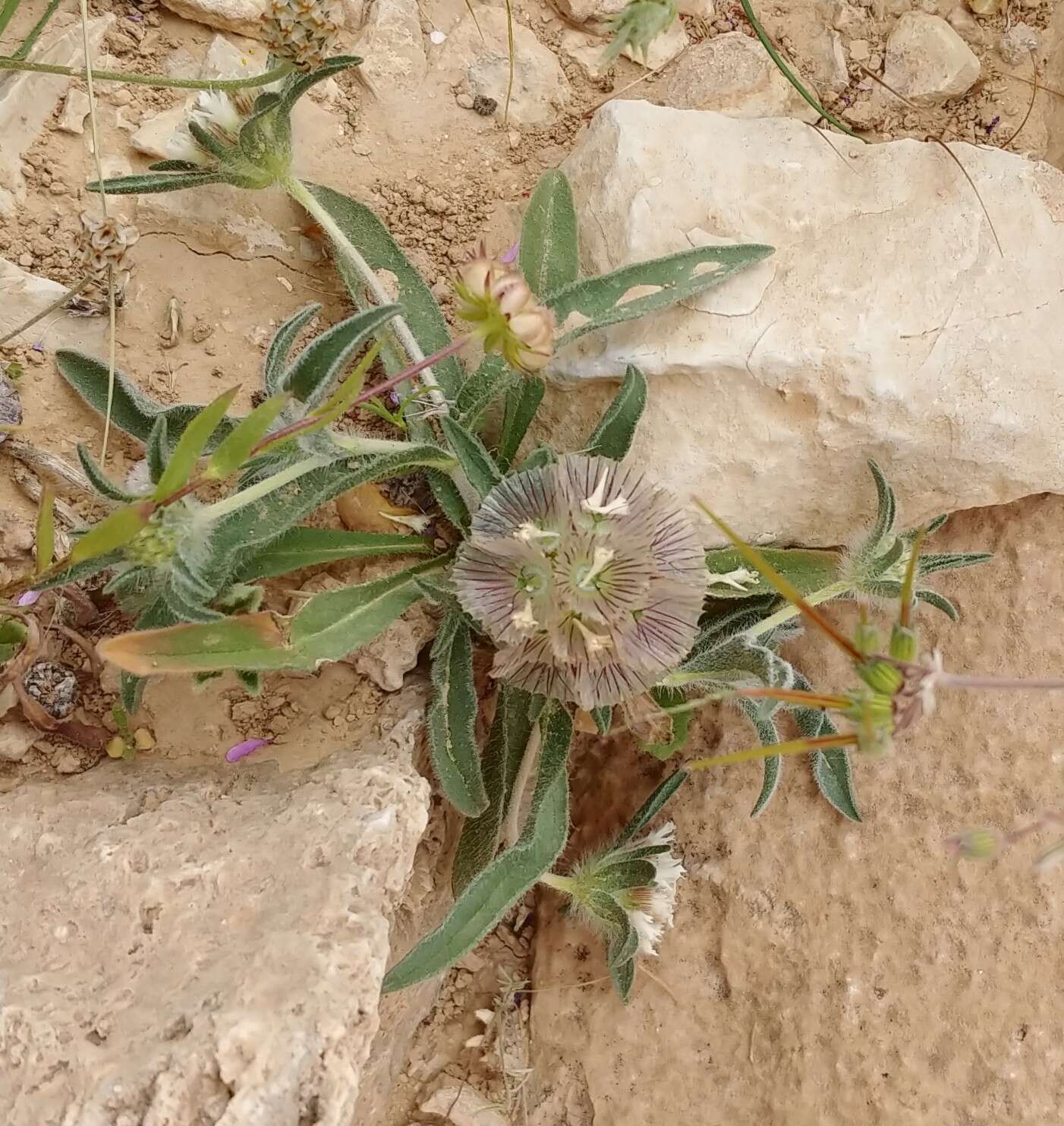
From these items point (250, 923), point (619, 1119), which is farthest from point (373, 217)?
point (619, 1119)

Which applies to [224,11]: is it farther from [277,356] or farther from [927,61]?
[927,61]

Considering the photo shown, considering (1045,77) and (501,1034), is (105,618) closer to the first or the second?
(501,1034)

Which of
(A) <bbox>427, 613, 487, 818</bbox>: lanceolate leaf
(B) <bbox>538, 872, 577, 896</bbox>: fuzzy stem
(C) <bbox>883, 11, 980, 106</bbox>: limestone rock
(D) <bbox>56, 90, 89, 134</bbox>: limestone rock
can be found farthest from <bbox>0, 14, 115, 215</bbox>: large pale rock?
(C) <bbox>883, 11, 980, 106</bbox>: limestone rock

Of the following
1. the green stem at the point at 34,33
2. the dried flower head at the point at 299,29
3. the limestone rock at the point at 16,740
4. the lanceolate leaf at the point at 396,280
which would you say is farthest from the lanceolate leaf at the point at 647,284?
the limestone rock at the point at 16,740

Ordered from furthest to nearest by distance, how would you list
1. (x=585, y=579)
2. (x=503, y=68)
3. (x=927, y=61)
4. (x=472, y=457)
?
(x=927, y=61), (x=503, y=68), (x=472, y=457), (x=585, y=579)

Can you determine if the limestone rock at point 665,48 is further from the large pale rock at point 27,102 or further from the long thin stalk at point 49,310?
the long thin stalk at point 49,310

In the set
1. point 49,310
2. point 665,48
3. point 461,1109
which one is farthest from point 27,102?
point 461,1109
